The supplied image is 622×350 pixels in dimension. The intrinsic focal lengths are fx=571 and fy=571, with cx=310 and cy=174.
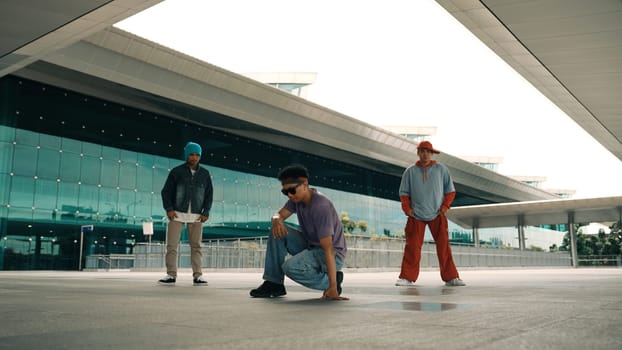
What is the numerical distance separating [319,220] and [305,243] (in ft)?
1.60

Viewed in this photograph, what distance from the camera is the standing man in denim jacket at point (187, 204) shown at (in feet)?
27.0

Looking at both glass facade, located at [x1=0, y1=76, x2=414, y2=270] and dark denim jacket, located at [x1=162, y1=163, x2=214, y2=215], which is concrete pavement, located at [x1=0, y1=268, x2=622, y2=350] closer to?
dark denim jacket, located at [x1=162, y1=163, x2=214, y2=215]

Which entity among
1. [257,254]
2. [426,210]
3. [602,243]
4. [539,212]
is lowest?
[257,254]

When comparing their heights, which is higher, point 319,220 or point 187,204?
point 187,204

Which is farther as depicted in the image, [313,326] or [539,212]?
[539,212]

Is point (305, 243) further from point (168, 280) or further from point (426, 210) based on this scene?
point (168, 280)

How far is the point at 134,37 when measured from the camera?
971 inches

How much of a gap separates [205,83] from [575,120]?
685 inches

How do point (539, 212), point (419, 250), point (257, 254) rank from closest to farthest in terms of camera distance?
point (419, 250)
point (257, 254)
point (539, 212)

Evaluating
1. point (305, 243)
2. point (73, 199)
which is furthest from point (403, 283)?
point (73, 199)

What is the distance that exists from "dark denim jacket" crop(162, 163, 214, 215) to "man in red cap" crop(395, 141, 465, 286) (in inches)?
115

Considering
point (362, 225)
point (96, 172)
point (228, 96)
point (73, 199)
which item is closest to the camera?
point (73, 199)

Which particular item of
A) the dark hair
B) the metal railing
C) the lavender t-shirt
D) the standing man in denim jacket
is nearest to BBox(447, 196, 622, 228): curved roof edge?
the metal railing

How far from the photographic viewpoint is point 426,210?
7.83 m
